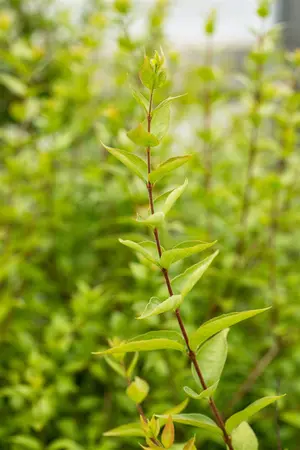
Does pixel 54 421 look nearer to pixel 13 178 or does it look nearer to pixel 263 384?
pixel 263 384

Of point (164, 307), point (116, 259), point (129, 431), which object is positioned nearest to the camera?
point (164, 307)

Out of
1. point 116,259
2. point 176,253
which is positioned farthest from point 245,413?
point 116,259

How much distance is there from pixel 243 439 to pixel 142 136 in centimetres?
26

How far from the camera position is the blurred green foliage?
1.18 m

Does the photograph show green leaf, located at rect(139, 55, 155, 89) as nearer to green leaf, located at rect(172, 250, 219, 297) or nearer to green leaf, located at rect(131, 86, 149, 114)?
green leaf, located at rect(131, 86, 149, 114)

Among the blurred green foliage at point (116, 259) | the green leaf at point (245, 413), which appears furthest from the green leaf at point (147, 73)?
the blurred green foliage at point (116, 259)

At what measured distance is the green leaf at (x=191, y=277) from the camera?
1.73ft

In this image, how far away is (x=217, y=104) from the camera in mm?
1477

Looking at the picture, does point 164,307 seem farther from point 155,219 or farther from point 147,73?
point 147,73

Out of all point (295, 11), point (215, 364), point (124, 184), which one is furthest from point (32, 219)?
point (295, 11)

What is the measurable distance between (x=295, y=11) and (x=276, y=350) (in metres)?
2.97

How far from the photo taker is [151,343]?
501 mm

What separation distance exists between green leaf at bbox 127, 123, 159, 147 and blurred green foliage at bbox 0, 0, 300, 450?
519 mm

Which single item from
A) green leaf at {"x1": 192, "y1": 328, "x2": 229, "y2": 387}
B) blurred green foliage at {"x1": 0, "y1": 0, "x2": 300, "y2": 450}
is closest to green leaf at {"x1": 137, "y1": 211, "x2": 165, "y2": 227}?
green leaf at {"x1": 192, "y1": 328, "x2": 229, "y2": 387}
